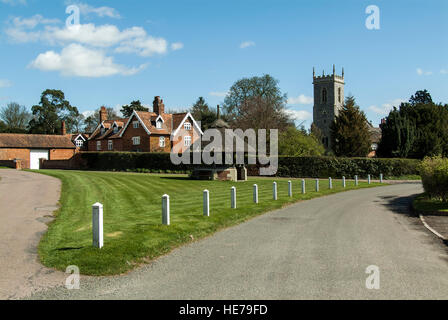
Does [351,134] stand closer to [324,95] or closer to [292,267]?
[292,267]

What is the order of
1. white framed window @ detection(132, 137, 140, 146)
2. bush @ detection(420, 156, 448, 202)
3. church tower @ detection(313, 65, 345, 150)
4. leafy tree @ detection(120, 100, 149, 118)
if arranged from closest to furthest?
1. bush @ detection(420, 156, 448, 202)
2. white framed window @ detection(132, 137, 140, 146)
3. leafy tree @ detection(120, 100, 149, 118)
4. church tower @ detection(313, 65, 345, 150)

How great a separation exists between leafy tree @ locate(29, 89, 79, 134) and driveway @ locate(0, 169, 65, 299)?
70.1 metres

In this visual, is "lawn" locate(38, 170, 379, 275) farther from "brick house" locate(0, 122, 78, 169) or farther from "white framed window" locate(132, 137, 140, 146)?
"brick house" locate(0, 122, 78, 169)

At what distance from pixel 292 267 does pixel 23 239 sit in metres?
6.36

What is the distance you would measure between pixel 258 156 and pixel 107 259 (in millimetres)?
35863

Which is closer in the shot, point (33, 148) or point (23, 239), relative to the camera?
point (23, 239)

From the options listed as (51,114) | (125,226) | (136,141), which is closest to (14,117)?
(51,114)

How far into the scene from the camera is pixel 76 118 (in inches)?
3708

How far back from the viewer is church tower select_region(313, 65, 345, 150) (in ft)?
328

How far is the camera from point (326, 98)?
10150 centimetres

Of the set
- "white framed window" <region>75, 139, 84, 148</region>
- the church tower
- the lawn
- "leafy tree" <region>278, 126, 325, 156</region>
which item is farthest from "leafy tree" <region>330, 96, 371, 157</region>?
the church tower

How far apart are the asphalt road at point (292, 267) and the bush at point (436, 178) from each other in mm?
5919
